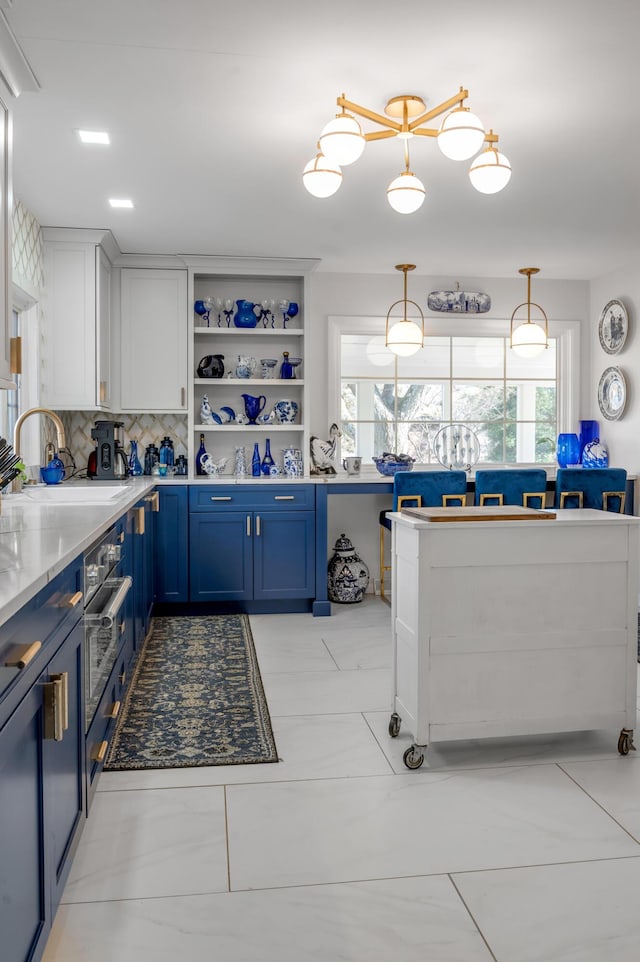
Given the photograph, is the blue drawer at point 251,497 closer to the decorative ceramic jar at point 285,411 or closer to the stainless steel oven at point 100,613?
the decorative ceramic jar at point 285,411

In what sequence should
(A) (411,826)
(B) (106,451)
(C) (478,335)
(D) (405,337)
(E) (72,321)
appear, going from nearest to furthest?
1. (A) (411,826)
2. (E) (72,321)
3. (B) (106,451)
4. (D) (405,337)
5. (C) (478,335)

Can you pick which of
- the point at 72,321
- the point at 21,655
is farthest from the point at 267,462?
the point at 21,655

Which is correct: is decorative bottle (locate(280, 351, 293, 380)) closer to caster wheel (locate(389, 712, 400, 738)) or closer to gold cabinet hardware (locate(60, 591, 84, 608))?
caster wheel (locate(389, 712, 400, 738))

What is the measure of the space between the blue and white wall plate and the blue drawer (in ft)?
5.81

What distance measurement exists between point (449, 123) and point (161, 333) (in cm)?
309

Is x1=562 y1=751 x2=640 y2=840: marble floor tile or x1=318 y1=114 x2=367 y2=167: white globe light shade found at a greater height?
x1=318 y1=114 x2=367 y2=167: white globe light shade

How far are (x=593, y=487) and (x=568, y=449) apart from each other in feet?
3.62

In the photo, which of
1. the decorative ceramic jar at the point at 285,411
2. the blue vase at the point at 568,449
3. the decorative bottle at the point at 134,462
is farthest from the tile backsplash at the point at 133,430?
the blue vase at the point at 568,449

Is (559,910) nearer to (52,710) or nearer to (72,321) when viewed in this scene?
(52,710)

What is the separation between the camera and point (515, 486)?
4.65 m

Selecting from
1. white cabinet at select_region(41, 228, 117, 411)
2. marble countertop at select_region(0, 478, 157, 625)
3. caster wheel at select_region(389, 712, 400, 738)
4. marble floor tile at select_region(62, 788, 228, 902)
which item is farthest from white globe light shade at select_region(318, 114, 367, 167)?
white cabinet at select_region(41, 228, 117, 411)

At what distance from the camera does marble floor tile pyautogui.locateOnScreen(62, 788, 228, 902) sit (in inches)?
74.7

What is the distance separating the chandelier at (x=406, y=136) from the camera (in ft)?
7.97

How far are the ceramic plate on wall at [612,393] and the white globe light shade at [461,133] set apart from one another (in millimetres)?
3435
